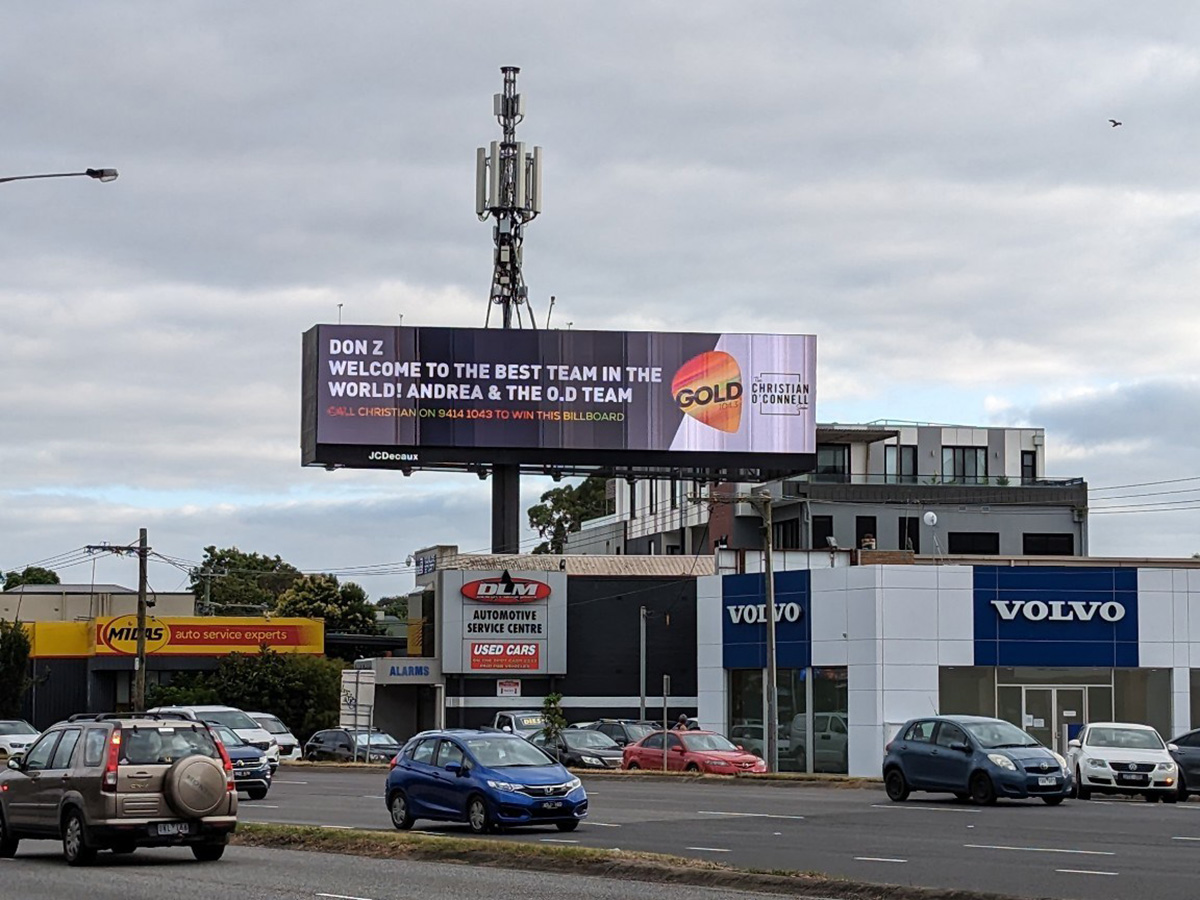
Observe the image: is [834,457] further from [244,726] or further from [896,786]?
[896,786]

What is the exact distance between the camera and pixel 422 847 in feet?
73.7

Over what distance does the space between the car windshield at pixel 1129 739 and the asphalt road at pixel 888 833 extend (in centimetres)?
114

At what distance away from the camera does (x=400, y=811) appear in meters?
27.3

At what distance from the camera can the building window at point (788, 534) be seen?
298 feet

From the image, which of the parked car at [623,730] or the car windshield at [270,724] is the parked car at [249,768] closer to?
the car windshield at [270,724]

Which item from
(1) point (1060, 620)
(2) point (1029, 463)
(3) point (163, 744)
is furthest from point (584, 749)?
(2) point (1029, 463)

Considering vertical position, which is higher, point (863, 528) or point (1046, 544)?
point (863, 528)

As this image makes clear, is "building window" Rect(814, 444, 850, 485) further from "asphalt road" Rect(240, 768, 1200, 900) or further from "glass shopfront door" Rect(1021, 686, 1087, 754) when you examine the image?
"asphalt road" Rect(240, 768, 1200, 900)

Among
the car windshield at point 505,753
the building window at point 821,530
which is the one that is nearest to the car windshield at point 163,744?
the car windshield at point 505,753

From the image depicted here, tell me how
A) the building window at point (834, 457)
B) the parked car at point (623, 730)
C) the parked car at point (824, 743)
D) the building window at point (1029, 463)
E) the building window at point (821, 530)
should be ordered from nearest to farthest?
the parked car at point (623, 730)
the parked car at point (824, 743)
the building window at point (821, 530)
the building window at point (834, 457)
the building window at point (1029, 463)

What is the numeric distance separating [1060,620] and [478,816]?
30.0 m

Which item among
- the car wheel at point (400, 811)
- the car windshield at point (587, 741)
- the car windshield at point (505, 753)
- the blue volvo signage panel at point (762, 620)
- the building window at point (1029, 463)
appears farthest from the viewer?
the building window at point (1029, 463)

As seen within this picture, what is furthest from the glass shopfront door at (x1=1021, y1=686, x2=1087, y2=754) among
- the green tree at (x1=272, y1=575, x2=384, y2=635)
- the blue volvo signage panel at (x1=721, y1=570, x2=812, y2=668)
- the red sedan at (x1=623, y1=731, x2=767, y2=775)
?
the green tree at (x1=272, y1=575, x2=384, y2=635)

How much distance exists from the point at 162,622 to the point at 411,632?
10590 millimetres
